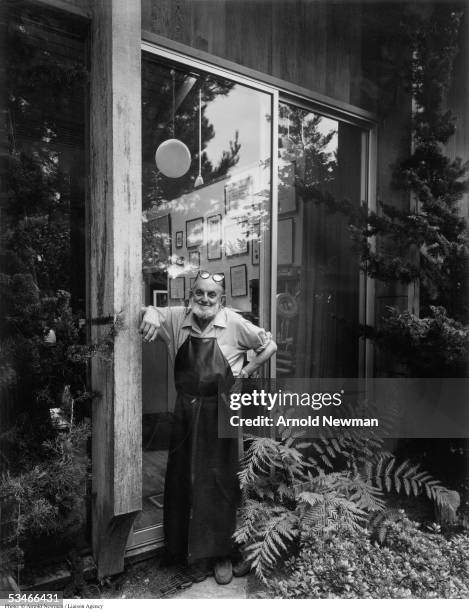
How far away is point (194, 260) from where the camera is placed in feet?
9.54

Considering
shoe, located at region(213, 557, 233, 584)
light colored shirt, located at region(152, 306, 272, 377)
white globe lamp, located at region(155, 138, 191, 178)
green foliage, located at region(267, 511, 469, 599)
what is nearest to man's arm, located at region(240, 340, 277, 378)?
light colored shirt, located at region(152, 306, 272, 377)

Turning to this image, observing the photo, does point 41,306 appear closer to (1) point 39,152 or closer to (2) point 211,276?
(1) point 39,152

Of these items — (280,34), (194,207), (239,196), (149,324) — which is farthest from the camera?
(280,34)

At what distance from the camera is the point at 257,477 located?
2.70m

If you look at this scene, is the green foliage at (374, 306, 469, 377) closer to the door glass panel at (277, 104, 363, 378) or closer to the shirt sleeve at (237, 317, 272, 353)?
the door glass panel at (277, 104, 363, 378)

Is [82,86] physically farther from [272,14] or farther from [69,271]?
[272,14]

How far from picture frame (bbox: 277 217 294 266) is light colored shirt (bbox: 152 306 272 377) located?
0.84 metres

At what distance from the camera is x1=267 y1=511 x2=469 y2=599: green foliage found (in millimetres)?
2289

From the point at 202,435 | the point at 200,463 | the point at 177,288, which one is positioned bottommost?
the point at 200,463

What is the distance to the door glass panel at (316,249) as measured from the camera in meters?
3.37

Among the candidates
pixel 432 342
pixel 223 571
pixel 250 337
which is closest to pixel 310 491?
pixel 223 571

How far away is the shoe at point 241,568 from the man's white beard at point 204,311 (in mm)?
1444

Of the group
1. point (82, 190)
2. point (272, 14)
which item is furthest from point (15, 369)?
point (272, 14)

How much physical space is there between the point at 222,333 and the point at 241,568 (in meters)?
1.38
